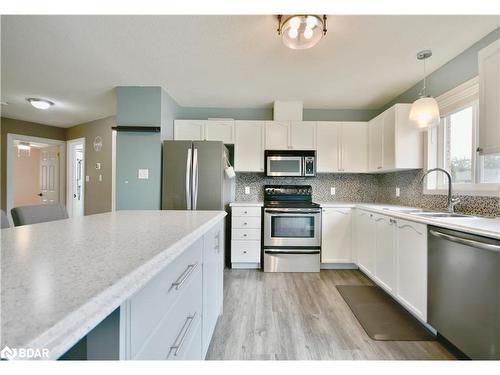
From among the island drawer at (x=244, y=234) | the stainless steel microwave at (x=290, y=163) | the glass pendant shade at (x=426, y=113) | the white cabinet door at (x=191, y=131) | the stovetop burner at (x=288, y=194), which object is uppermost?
the white cabinet door at (x=191, y=131)

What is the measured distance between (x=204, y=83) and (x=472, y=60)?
2.65 meters

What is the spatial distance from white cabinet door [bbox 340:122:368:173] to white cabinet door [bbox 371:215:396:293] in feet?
3.54

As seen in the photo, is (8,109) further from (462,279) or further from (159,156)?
(462,279)

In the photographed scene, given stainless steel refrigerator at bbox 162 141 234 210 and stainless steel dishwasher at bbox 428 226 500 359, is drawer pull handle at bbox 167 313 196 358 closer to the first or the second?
stainless steel dishwasher at bbox 428 226 500 359

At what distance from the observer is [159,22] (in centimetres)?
171

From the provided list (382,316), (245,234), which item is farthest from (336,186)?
(382,316)

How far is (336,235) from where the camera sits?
117 inches

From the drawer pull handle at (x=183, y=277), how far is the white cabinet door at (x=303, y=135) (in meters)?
2.61

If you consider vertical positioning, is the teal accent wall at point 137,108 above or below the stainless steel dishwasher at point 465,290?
above

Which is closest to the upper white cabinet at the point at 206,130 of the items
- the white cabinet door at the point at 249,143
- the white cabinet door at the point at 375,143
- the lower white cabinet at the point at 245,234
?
the white cabinet door at the point at 249,143

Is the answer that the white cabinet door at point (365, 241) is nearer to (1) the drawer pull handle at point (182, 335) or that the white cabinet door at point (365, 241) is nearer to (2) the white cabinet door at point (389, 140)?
(2) the white cabinet door at point (389, 140)

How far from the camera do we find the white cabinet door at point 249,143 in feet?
10.7

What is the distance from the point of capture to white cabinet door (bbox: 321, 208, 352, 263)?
9.72 ft
